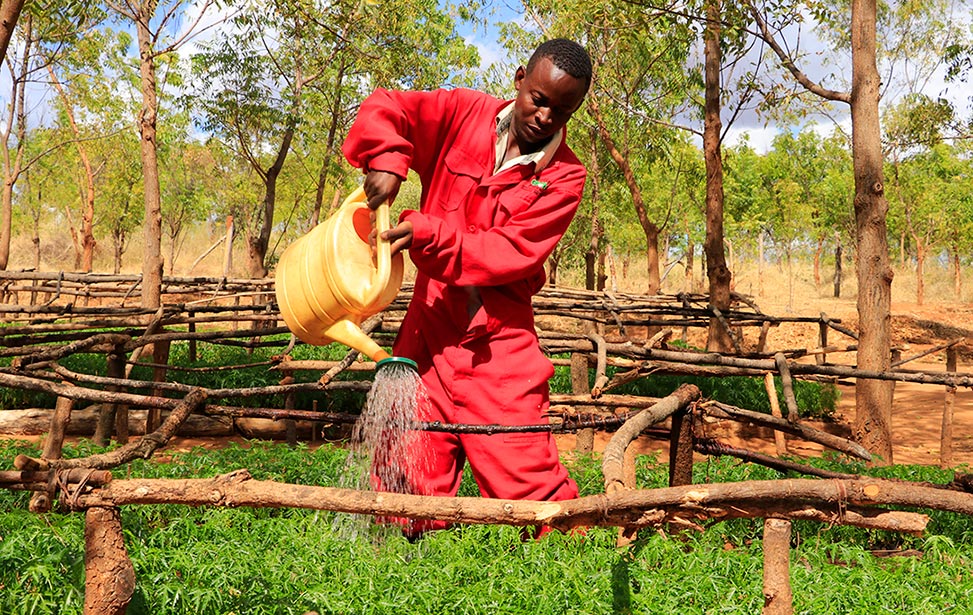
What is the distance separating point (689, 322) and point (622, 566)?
666 centimetres

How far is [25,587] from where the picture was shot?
269 cm

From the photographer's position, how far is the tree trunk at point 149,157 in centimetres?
660

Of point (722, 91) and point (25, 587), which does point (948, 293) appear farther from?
point (25, 587)

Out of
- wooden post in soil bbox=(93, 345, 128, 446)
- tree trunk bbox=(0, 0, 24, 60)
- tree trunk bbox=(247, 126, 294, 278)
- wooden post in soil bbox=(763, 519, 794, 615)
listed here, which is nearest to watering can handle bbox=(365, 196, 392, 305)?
wooden post in soil bbox=(763, 519, 794, 615)

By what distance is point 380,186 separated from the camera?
266 centimetres

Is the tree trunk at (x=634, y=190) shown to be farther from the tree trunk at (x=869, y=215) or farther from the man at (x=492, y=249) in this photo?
the man at (x=492, y=249)

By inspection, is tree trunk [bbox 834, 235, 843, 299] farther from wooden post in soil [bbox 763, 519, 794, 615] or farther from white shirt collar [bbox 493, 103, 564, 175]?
wooden post in soil [bbox 763, 519, 794, 615]

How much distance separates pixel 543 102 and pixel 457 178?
1.65ft

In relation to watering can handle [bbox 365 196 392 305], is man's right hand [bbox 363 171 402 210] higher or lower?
higher

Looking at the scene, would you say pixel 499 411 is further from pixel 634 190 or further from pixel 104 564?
pixel 634 190

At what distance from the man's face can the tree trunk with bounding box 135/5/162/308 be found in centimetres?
448

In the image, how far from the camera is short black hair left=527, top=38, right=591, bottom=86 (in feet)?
9.34

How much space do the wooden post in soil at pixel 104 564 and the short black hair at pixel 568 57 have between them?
1981 millimetres

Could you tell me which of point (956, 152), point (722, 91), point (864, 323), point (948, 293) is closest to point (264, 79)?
point (722, 91)
